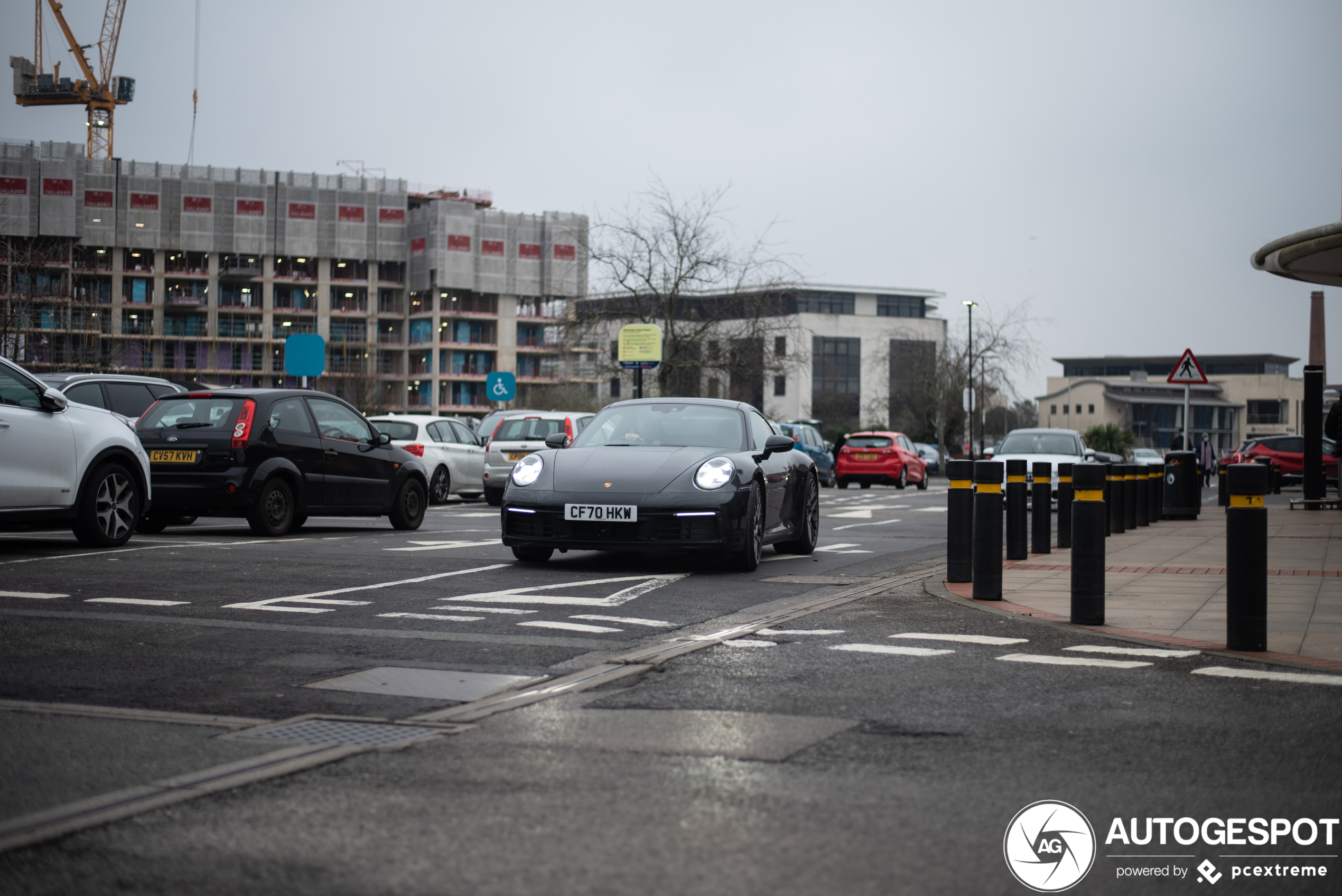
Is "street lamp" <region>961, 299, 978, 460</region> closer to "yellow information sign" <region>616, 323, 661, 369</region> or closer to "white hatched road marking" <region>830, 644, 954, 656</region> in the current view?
"yellow information sign" <region>616, 323, 661, 369</region>

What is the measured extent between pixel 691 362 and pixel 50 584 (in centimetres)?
3247

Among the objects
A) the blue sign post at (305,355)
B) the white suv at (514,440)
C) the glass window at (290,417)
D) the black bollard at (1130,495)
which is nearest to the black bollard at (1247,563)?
the glass window at (290,417)

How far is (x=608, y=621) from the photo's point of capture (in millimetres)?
7266

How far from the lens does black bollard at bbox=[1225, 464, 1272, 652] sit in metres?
6.36

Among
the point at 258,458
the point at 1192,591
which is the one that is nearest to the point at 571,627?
the point at 1192,591

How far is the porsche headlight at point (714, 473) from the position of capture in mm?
9992

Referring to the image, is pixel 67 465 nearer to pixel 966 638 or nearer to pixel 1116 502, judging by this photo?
pixel 966 638

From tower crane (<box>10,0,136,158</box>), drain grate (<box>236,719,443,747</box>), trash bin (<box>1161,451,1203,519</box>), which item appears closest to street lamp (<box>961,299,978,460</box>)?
trash bin (<box>1161,451,1203,519</box>)

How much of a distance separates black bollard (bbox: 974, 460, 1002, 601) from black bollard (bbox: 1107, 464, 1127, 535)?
8.00 meters

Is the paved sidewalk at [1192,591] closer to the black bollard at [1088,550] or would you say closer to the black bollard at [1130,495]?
the black bollard at [1088,550]

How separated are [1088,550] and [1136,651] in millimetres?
1177

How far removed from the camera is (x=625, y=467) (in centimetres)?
1020

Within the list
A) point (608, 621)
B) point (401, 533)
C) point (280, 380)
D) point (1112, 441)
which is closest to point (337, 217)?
point (280, 380)

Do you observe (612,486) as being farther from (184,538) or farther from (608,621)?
(184,538)
